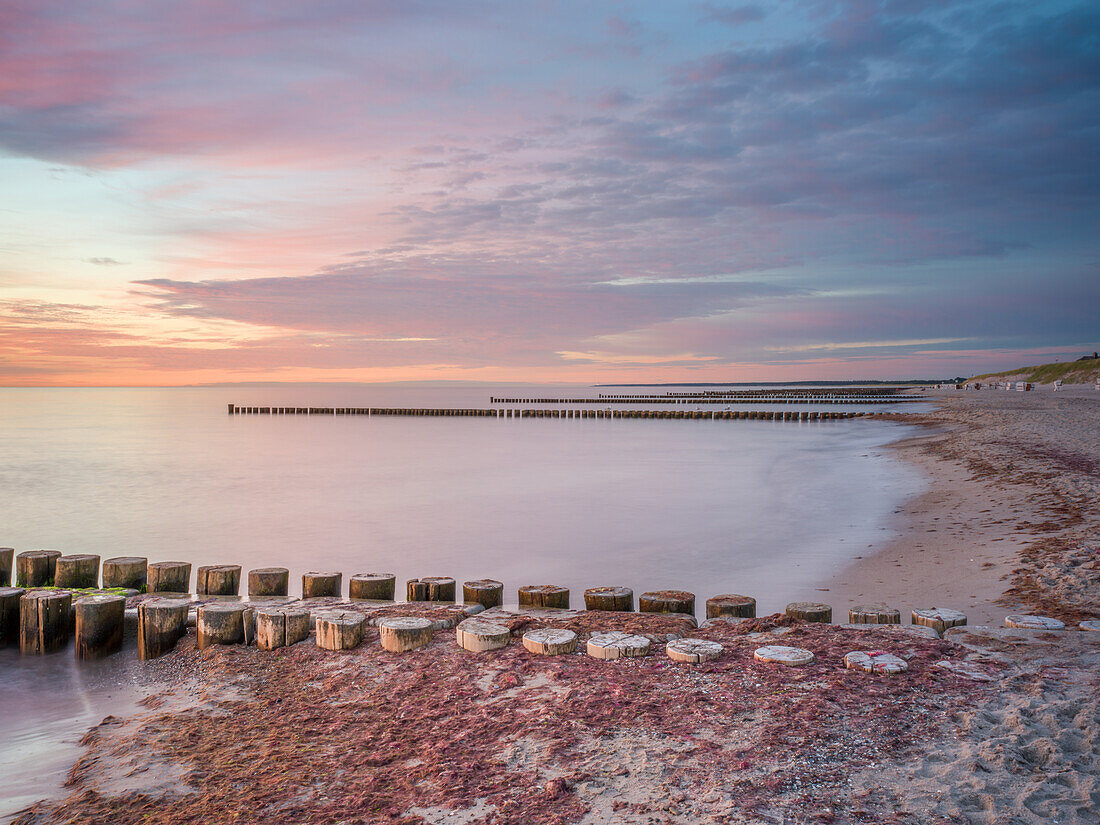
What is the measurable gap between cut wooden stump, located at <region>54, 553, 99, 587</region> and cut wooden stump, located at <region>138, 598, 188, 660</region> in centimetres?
176

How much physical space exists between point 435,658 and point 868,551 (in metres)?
7.73

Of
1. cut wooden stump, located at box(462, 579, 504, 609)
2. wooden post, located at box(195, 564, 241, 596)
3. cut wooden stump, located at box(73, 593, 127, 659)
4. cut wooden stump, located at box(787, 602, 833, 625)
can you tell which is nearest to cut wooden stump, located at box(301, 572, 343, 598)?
wooden post, located at box(195, 564, 241, 596)

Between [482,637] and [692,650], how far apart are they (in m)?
1.36

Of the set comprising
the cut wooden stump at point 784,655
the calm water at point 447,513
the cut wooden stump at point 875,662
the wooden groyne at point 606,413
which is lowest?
the calm water at point 447,513

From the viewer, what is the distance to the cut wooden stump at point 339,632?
188 inches

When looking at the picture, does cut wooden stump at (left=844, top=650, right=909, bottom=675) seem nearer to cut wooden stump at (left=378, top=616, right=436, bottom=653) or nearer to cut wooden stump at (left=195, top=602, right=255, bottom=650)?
cut wooden stump at (left=378, top=616, right=436, bottom=653)

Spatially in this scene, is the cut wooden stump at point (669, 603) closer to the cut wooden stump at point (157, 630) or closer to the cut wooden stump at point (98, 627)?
the cut wooden stump at point (157, 630)

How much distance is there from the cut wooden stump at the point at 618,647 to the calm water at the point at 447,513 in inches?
123

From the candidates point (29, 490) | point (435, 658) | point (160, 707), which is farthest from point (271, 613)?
point (29, 490)

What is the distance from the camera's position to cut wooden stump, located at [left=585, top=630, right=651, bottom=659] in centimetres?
443

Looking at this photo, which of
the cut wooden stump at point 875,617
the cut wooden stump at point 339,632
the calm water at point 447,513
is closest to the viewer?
the cut wooden stump at point 339,632

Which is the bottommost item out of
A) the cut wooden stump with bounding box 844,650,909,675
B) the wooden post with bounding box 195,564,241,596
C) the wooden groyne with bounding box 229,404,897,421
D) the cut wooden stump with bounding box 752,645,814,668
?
the wooden groyne with bounding box 229,404,897,421

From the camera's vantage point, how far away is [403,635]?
4.70 m

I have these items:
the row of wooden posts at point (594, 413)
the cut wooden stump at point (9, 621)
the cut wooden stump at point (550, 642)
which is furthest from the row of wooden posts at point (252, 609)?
the row of wooden posts at point (594, 413)
